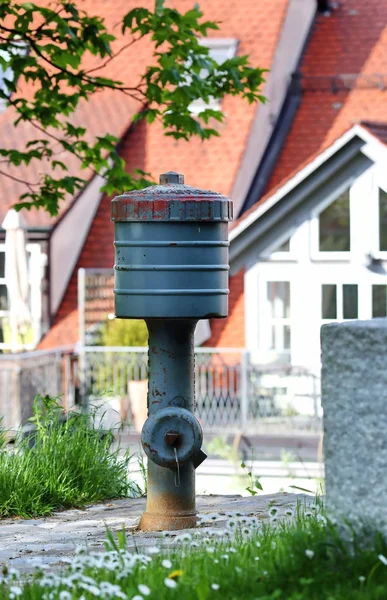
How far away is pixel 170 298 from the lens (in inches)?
250

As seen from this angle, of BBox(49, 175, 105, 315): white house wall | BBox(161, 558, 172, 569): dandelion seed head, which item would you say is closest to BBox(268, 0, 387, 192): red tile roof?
BBox(49, 175, 105, 315): white house wall

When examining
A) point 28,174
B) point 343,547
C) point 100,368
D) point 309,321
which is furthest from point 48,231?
point 343,547

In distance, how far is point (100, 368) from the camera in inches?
786

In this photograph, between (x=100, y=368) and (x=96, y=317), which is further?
(x=96, y=317)

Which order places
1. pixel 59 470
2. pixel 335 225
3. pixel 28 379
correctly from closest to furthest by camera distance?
1. pixel 59 470
2. pixel 28 379
3. pixel 335 225

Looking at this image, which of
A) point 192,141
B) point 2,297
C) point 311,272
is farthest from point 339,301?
point 2,297

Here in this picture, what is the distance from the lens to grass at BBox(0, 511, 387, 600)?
4238 mm

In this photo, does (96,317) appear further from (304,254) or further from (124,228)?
(124,228)

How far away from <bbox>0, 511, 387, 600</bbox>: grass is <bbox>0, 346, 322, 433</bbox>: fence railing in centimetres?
1352

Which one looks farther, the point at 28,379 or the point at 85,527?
the point at 28,379

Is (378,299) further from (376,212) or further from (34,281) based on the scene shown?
(34,281)

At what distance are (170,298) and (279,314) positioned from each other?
15.0 metres

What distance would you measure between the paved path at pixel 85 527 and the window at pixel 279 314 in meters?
13.0

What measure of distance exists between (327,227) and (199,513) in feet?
47.4
